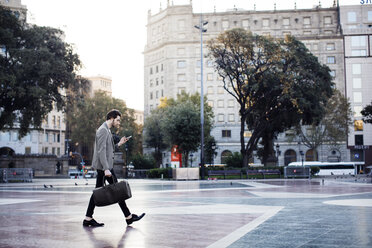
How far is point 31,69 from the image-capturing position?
30094mm

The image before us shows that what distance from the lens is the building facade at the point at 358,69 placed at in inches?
2670

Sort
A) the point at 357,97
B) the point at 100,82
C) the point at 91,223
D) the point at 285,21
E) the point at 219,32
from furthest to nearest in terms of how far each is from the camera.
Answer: the point at 100,82 < the point at 285,21 < the point at 219,32 < the point at 357,97 < the point at 91,223

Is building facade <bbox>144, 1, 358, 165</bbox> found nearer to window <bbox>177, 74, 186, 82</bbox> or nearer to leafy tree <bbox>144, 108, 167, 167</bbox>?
window <bbox>177, 74, 186, 82</bbox>

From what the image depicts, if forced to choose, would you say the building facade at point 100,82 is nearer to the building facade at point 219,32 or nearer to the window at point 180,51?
the building facade at point 219,32

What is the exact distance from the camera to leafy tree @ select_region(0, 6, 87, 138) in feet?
97.1

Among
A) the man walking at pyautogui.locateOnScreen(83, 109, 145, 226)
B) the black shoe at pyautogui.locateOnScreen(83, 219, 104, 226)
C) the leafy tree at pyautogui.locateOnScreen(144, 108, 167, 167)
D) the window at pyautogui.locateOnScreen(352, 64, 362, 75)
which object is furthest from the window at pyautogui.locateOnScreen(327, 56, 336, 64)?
the black shoe at pyautogui.locateOnScreen(83, 219, 104, 226)

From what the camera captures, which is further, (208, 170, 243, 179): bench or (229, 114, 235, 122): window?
(229, 114, 235, 122): window

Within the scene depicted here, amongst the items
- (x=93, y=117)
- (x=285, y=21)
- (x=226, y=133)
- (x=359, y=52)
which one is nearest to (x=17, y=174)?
(x=93, y=117)

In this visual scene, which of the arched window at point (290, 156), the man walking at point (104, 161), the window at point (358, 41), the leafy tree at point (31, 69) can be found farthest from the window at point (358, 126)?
the man walking at point (104, 161)

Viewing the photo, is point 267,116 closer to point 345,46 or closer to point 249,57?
point 249,57

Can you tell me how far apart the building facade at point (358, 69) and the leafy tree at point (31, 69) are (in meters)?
48.9

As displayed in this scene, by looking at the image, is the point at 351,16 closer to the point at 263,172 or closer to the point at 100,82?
the point at 263,172

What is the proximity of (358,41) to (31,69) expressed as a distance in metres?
56.3

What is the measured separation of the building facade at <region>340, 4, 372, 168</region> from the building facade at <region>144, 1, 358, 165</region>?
1.25 meters
